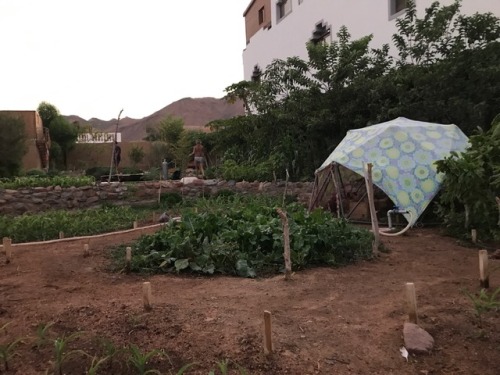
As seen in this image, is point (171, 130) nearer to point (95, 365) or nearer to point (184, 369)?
point (95, 365)

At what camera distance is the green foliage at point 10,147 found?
53.1 ft

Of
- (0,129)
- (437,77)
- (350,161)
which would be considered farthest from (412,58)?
(0,129)

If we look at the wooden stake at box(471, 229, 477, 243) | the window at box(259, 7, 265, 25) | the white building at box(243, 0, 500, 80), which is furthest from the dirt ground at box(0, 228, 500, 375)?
the window at box(259, 7, 265, 25)

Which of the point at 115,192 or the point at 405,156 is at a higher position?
the point at 405,156

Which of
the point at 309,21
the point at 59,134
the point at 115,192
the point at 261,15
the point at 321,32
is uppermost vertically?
the point at 261,15

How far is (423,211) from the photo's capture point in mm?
6766

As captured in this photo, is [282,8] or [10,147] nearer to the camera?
[10,147]

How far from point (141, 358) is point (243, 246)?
2.32 meters

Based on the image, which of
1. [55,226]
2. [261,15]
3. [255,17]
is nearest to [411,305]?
[55,226]

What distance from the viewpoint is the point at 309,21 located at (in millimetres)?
19359

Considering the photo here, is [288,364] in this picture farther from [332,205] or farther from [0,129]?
[0,129]

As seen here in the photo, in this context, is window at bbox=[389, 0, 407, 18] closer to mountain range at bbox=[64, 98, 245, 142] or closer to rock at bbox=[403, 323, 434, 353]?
rock at bbox=[403, 323, 434, 353]

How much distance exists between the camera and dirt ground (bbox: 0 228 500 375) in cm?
240

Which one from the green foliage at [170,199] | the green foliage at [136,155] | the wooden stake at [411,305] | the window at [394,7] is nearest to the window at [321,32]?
the window at [394,7]
